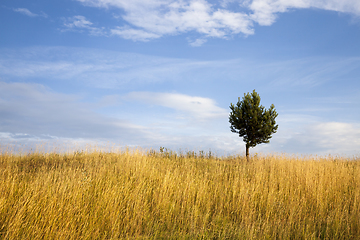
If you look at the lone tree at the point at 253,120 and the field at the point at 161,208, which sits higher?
the lone tree at the point at 253,120

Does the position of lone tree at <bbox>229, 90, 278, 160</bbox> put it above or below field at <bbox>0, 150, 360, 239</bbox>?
above

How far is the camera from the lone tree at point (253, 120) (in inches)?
832

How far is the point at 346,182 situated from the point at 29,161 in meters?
14.8

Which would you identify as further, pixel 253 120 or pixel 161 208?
pixel 253 120

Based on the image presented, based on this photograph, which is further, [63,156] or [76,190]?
[63,156]

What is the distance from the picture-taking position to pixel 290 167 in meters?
11.0

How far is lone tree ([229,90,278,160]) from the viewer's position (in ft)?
69.4

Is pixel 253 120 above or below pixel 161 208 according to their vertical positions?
above

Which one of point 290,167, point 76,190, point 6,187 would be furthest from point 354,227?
point 6,187

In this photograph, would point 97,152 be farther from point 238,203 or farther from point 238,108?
point 238,108

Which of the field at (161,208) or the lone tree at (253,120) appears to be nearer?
the field at (161,208)

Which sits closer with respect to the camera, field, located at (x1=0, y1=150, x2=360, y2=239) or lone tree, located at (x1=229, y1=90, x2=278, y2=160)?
field, located at (x1=0, y1=150, x2=360, y2=239)

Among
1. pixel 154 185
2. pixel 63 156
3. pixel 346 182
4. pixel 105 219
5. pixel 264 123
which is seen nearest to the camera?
pixel 105 219

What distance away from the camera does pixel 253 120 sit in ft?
68.8
